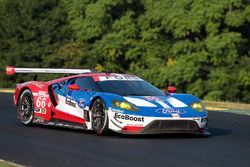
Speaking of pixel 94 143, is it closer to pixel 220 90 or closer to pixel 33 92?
pixel 33 92

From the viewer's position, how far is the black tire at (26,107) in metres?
15.7

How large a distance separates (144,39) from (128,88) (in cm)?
3359

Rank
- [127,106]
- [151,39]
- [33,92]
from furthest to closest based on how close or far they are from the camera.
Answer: [151,39] < [33,92] < [127,106]

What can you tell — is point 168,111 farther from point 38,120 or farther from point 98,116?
point 38,120

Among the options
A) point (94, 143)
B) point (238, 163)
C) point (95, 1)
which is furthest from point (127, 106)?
point (95, 1)

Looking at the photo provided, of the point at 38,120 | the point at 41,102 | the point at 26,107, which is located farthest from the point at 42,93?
the point at 26,107

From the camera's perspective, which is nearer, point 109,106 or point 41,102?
point 109,106

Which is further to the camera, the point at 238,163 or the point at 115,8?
the point at 115,8

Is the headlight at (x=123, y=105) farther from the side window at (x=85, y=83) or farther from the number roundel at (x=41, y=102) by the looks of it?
the number roundel at (x=41, y=102)

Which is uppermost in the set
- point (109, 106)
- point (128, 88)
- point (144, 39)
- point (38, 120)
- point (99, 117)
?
point (144, 39)

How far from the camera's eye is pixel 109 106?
13250mm

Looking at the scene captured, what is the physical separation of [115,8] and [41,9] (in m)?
8.58

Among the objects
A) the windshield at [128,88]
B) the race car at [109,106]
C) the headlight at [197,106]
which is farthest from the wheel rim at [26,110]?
the headlight at [197,106]

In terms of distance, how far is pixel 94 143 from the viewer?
1225 centimetres
